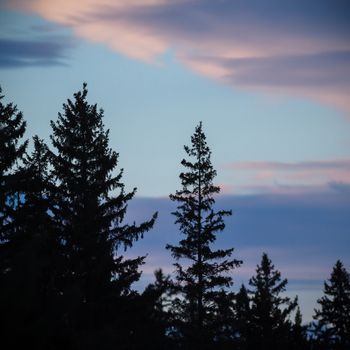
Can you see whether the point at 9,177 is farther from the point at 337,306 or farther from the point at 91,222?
the point at 337,306

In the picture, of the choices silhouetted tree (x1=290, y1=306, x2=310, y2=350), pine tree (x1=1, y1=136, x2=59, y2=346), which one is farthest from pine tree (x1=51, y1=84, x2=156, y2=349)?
silhouetted tree (x1=290, y1=306, x2=310, y2=350)

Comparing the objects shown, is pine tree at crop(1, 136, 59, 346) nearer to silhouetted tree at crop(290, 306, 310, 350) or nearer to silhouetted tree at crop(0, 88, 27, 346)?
silhouetted tree at crop(0, 88, 27, 346)

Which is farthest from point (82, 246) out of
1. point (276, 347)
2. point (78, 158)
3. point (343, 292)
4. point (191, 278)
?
point (343, 292)

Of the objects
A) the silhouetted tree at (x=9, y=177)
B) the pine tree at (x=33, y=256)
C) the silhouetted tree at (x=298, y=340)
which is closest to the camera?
the pine tree at (x=33, y=256)

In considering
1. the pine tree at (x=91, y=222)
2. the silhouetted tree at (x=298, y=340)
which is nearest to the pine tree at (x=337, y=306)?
the silhouetted tree at (x=298, y=340)

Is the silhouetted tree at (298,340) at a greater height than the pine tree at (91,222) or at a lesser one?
lesser

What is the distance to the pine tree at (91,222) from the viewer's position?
19156mm

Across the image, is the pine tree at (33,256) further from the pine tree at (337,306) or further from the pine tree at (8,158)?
the pine tree at (337,306)

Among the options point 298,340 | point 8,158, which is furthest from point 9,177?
point 298,340

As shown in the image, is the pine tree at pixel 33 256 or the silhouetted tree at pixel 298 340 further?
the silhouetted tree at pixel 298 340

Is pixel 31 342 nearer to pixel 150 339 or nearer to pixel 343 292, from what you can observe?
pixel 150 339

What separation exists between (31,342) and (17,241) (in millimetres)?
9675

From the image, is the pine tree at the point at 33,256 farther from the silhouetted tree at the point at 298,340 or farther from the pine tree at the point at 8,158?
the silhouetted tree at the point at 298,340

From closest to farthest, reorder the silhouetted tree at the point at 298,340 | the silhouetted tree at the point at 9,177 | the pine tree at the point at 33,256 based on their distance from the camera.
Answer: the pine tree at the point at 33,256 < the silhouetted tree at the point at 9,177 < the silhouetted tree at the point at 298,340
